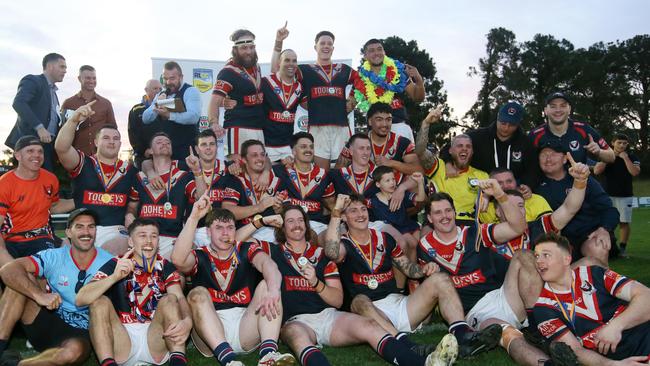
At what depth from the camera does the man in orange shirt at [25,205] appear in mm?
5668

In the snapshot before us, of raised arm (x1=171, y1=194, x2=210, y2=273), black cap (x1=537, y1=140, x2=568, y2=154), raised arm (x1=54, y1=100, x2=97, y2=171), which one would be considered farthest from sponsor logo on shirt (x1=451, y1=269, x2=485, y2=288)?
raised arm (x1=54, y1=100, x2=97, y2=171)

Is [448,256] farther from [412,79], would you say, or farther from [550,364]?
[412,79]

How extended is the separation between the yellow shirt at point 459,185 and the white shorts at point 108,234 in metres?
3.54

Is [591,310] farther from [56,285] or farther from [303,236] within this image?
[56,285]

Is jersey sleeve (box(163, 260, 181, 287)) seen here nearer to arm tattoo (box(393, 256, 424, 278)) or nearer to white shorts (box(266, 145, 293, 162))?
arm tattoo (box(393, 256, 424, 278))

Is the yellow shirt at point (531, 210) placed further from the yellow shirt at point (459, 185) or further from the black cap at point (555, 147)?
the black cap at point (555, 147)

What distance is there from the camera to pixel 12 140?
23.7ft

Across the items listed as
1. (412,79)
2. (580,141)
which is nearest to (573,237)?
(580,141)

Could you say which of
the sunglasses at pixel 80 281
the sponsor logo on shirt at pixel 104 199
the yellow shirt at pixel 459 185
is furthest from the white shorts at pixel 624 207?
the sunglasses at pixel 80 281

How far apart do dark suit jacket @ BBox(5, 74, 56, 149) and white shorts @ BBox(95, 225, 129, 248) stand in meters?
2.12

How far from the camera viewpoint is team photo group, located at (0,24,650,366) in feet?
13.9

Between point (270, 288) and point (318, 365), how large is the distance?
0.79 m

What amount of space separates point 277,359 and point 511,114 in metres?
4.33

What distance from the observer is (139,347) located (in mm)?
4434
